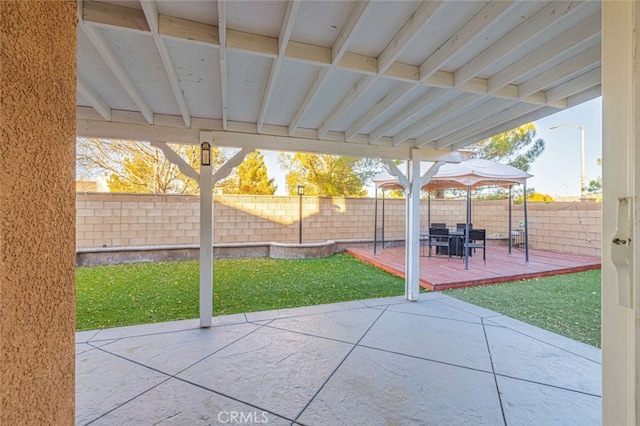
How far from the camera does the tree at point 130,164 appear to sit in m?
11.0

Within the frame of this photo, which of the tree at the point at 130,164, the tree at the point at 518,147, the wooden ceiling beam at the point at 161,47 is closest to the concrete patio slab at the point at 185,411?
the wooden ceiling beam at the point at 161,47

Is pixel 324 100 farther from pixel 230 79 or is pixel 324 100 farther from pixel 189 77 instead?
pixel 189 77

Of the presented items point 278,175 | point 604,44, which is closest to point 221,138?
point 604,44

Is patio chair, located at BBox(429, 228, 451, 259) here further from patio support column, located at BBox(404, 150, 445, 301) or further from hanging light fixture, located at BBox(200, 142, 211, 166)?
hanging light fixture, located at BBox(200, 142, 211, 166)

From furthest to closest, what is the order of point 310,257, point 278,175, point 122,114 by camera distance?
point 278,175, point 310,257, point 122,114

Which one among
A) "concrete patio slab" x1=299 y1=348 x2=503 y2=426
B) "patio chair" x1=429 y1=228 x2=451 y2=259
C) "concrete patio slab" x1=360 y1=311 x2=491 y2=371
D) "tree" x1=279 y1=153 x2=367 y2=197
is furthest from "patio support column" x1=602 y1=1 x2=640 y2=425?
"tree" x1=279 y1=153 x2=367 y2=197

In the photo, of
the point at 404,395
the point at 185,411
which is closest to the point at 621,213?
the point at 404,395

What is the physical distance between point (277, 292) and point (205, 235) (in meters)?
1.87

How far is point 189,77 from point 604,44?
8.77 feet

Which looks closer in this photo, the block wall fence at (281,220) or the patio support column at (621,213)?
the patio support column at (621,213)

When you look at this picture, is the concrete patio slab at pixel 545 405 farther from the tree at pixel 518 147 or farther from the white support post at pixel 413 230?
the tree at pixel 518 147

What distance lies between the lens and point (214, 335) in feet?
10.7

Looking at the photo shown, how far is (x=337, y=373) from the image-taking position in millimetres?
2510

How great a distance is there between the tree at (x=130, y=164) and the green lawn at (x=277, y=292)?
6.15m
